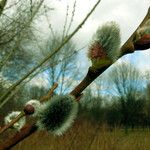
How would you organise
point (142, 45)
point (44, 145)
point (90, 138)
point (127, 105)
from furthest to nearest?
point (127, 105) → point (44, 145) → point (90, 138) → point (142, 45)

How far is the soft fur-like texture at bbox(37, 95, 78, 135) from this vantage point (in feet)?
3.29

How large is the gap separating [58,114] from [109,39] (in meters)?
0.19

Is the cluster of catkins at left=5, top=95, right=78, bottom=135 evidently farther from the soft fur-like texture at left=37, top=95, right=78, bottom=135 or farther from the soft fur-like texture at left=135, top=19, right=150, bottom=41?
the soft fur-like texture at left=135, top=19, right=150, bottom=41

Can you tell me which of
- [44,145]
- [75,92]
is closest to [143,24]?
[75,92]

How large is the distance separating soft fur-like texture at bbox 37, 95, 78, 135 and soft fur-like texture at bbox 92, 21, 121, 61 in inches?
4.8

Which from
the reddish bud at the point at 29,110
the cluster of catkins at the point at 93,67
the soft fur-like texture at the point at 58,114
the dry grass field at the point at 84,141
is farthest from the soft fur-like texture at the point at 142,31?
the dry grass field at the point at 84,141

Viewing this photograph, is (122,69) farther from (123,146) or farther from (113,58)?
(113,58)

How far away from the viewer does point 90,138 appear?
624 centimetres

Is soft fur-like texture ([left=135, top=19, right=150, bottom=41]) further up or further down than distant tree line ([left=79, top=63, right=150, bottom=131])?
further up

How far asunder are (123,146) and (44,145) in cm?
112

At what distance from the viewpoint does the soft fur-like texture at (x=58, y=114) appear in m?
1.00

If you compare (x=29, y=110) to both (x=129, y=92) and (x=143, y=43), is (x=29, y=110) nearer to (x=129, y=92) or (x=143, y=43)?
(x=143, y=43)

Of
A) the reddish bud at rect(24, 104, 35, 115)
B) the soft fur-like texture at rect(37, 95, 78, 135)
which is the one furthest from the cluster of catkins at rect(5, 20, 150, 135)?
the reddish bud at rect(24, 104, 35, 115)

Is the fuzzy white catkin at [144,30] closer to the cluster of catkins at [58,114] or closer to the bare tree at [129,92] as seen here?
the cluster of catkins at [58,114]
